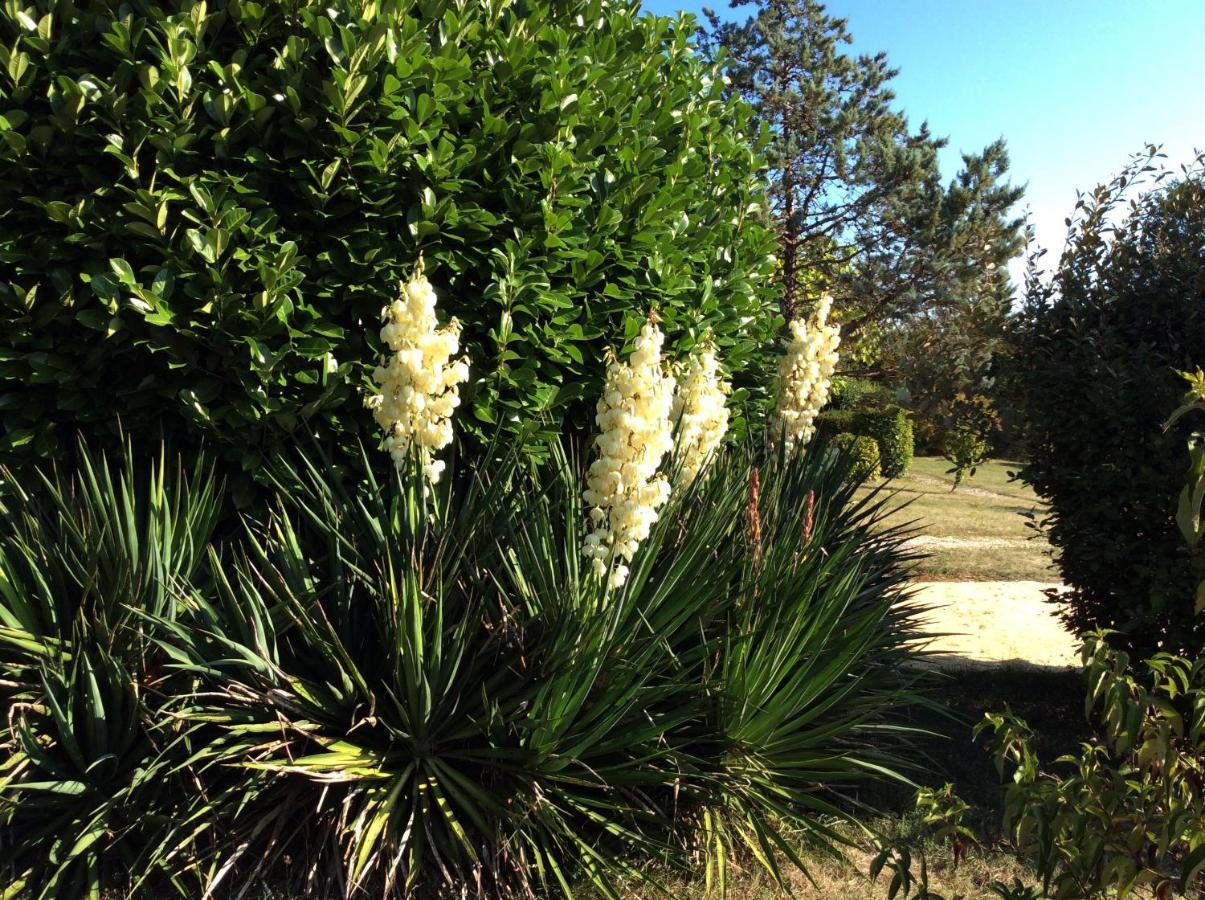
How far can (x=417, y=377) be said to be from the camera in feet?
10.1

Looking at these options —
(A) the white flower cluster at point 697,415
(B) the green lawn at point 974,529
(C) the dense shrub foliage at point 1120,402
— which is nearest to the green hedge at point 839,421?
(B) the green lawn at point 974,529

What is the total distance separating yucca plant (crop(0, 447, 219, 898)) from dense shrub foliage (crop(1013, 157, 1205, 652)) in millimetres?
3946

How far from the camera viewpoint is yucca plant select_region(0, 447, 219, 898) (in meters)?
2.81

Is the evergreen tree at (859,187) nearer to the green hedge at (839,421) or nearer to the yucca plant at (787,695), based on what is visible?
the green hedge at (839,421)

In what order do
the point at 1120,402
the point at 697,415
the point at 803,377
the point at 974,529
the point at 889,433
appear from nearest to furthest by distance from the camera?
1. the point at 697,415
2. the point at 1120,402
3. the point at 803,377
4. the point at 974,529
5. the point at 889,433

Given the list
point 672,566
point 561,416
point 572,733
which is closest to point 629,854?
point 572,733

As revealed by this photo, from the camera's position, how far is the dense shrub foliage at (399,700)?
2809mm

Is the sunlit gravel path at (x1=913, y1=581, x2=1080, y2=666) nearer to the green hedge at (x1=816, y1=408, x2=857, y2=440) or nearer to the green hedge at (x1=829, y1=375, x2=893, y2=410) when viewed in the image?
the green hedge at (x1=816, y1=408, x2=857, y2=440)

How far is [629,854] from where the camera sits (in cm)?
323

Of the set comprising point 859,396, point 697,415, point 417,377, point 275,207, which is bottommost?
point 697,415

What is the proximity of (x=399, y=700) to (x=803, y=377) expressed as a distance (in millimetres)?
2836

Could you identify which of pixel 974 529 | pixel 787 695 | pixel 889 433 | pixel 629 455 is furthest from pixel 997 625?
pixel 889 433

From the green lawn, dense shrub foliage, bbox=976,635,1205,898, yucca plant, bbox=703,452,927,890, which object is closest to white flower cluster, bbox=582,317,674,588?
yucca plant, bbox=703,452,927,890

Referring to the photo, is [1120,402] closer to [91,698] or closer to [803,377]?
[803,377]
